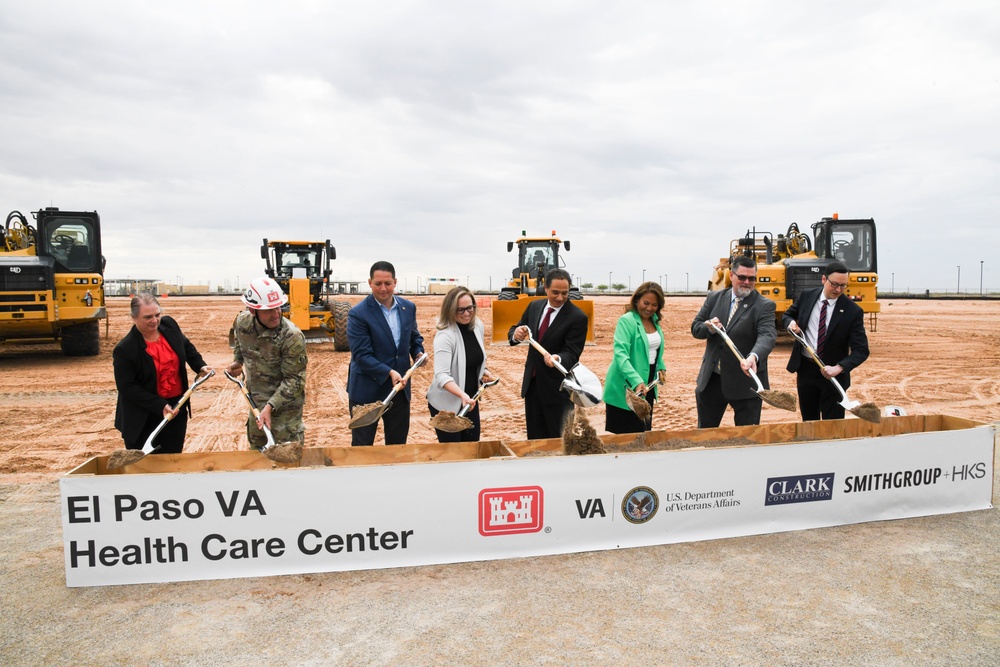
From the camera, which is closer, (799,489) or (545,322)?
(799,489)

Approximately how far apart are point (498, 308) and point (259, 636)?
11183 millimetres

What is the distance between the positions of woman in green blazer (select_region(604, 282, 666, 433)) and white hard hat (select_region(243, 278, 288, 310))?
2271 mm

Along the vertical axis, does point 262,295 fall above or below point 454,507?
above

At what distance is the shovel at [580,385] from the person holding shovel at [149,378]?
2.31 meters

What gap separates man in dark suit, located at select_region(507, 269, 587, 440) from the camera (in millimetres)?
4586

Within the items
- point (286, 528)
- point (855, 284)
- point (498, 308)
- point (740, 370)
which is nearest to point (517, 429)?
point (740, 370)

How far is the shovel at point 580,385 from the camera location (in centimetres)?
433

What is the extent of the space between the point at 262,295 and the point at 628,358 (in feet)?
8.09

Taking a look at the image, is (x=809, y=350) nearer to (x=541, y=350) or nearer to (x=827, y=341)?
(x=827, y=341)

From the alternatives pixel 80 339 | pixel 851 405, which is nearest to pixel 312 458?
pixel 851 405

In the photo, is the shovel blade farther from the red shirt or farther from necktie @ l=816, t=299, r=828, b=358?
necktie @ l=816, t=299, r=828, b=358

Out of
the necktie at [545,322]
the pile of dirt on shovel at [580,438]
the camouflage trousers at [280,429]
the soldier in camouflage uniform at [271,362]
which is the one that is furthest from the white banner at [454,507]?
the necktie at [545,322]

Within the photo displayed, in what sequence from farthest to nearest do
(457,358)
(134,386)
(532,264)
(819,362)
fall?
1. (532,264)
2. (819,362)
3. (457,358)
4. (134,386)

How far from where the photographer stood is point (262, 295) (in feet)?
13.1
